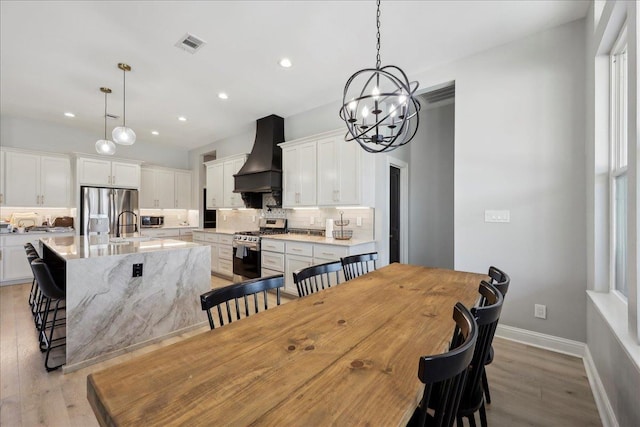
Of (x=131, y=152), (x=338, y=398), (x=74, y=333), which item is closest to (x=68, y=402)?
(x=74, y=333)

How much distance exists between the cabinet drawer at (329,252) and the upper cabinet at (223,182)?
2482 millimetres

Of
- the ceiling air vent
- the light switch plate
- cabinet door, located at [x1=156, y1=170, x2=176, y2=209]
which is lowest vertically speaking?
the light switch plate

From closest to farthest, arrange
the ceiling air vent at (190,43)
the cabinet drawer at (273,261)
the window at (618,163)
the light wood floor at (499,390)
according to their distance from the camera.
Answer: the light wood floor at (499,390) → the window at (618,163) → the ceiling air vent at (190,43) → the cabinet drawer at (273,261)

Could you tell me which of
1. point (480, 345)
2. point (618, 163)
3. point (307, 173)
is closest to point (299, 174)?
point (307, 173)

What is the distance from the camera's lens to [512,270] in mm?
2791

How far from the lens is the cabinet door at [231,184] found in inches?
225

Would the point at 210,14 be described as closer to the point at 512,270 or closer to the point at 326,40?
the point at 326,40

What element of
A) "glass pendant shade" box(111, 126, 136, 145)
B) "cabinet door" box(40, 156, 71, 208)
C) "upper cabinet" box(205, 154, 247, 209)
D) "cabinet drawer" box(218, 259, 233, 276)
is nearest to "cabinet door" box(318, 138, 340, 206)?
"upper cabinet" box(205, 154, 247, 209)

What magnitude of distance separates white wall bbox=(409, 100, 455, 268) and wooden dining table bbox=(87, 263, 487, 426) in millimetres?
3823

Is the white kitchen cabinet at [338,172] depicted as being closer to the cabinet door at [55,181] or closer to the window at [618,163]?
the window at [618,163]

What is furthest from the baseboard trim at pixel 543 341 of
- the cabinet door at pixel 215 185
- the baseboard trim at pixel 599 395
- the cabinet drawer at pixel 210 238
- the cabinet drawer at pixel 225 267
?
the cabinet door at pixel 215 185

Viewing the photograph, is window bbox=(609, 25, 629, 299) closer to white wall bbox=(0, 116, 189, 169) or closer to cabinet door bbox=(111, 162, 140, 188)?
cabinet door bbox=(111, 162, 140, 188)

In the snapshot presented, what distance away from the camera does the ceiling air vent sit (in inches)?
109

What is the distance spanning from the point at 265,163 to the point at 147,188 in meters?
3.54
